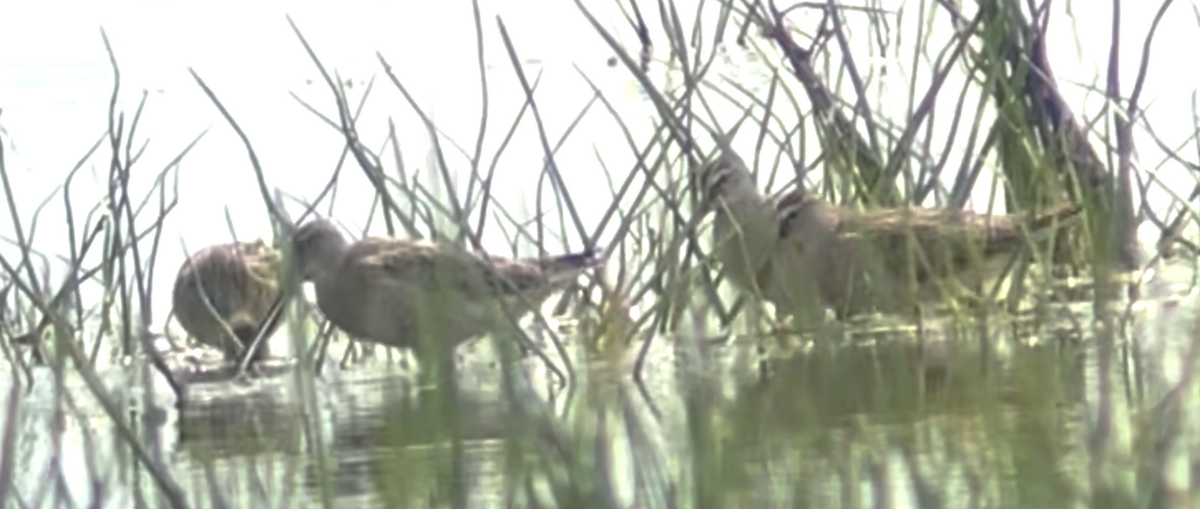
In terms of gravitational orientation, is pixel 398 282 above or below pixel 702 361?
above

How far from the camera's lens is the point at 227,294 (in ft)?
24.6

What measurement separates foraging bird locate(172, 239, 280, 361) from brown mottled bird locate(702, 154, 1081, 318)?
3.58 feet

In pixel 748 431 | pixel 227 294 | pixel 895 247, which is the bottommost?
pixel 748 431

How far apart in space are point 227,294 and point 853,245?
1859 millimetres

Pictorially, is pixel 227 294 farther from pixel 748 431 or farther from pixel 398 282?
pixel 748 431

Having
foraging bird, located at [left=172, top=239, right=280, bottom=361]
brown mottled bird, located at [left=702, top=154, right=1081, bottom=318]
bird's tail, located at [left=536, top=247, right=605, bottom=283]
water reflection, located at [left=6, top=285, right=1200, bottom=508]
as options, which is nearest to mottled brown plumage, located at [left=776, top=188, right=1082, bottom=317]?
brown mottled bird, located at [left=702, top=154, right=1081, bottom=318]

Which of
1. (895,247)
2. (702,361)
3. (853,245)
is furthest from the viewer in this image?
(853,245)

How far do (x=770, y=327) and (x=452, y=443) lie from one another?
6.11 ft

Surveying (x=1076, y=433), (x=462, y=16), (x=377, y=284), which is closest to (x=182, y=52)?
(x=462, y=16)

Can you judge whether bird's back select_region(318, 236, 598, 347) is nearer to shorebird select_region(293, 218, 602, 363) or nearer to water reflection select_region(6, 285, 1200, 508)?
shorebird select_region(293, 218, 602, 363)

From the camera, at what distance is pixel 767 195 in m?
6.57

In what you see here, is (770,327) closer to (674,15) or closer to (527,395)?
(674,15)

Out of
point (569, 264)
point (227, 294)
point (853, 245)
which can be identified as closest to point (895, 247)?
point (853, 245)

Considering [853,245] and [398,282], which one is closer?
[853,245]
